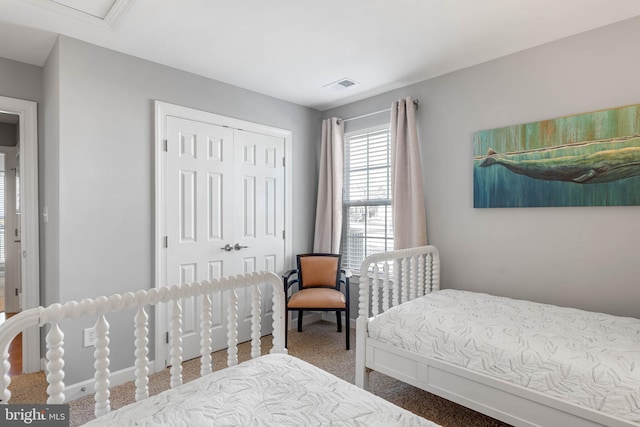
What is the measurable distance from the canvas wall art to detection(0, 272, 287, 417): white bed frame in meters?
2.01

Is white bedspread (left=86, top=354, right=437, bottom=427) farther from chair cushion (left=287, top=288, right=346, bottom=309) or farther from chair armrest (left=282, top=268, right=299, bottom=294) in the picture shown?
chair armrest (left=282, top=268, right=299, bottom=294)

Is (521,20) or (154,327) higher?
(521,20)

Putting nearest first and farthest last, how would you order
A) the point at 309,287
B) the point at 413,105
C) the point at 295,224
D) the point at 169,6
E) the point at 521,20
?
1. the point at 169,6
2. the point at 521,20
3. the point at 413,105
4. the point at 309,287
5. the point at 295,224

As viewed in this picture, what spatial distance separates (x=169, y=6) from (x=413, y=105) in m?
2.08

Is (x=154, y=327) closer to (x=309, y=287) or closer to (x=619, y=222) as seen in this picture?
(x=309, y=287)

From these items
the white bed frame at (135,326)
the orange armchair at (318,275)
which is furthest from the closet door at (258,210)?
the white bed frame at (135,326)

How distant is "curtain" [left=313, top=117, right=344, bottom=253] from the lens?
3.69 metres

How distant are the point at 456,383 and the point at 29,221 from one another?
10.8ft

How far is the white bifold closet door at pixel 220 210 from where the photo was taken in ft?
9.37

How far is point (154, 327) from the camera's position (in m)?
2.70

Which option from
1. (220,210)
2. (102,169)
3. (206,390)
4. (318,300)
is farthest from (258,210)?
(206,390)

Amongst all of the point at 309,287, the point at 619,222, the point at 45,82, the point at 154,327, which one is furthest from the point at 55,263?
the point at 619,222


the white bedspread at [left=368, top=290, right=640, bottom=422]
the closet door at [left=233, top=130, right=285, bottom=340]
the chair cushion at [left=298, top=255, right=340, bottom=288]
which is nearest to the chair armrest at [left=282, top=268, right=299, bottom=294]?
the chair cushion at [left=298, top=255, right=340, bottom=288]

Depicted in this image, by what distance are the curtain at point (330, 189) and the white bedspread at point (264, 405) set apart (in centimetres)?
237
